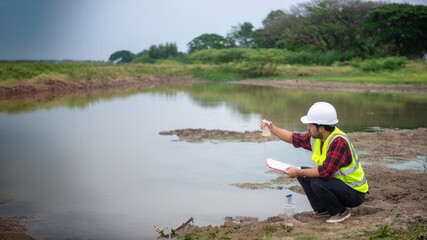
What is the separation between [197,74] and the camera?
4362 centimetres

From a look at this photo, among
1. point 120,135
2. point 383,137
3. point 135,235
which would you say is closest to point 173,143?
point 120,135

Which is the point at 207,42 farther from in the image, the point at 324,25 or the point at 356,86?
the point at 356,86

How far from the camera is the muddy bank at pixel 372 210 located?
4.28 m

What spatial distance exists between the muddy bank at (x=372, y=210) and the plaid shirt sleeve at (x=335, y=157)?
0.55m

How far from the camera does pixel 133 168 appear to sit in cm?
796

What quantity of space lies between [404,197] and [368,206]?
0.70 metres

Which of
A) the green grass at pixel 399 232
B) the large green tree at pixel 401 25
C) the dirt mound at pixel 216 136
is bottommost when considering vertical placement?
the dirt mound at pixel 216 136

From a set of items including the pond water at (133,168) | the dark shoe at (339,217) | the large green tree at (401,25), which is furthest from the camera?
the large green tree at (401,25)

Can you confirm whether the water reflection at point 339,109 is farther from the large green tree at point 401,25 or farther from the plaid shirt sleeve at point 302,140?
the large green tree at point 401,25

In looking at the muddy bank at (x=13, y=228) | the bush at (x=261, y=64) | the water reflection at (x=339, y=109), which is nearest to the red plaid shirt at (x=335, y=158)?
the muddy bank at (x=13, y=228)

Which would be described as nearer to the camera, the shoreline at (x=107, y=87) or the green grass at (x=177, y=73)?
the shoreline at (x=107, y=87)

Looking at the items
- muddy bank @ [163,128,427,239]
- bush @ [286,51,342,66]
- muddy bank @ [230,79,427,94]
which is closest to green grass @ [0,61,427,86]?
muddy bank @ [230,79,427,94]

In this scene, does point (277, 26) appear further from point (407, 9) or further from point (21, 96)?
point (21, 96)

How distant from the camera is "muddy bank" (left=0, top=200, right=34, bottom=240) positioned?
15.3 feet
